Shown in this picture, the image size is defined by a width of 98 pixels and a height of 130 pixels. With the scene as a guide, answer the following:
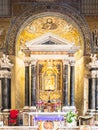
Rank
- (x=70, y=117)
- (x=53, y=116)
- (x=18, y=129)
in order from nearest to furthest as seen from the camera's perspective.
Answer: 1. (x=18, y=129)
2. (x=70, y=117)
3. (x=53, y=116)

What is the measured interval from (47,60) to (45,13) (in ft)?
7.68

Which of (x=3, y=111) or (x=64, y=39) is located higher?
(x=64, y=39)

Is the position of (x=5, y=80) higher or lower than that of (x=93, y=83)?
higher

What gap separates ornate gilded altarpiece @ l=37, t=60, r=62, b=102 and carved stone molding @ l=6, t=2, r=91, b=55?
182 cm

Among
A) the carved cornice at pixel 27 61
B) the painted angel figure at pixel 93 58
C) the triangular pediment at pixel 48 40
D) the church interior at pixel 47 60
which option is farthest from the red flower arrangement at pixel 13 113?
the painted angel figure at pixel 93 58

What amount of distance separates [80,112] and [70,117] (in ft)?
17.6

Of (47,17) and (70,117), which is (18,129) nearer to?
(70,117)

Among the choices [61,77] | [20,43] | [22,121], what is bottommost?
[22,121]

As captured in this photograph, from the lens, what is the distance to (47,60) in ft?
74.7

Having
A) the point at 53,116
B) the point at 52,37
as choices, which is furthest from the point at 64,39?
the point at 53,116

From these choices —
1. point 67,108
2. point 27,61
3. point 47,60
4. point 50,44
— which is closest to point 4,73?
point 27,61

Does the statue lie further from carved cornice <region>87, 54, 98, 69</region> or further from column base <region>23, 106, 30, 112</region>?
column base <region>23, 106, 30, 112</region>

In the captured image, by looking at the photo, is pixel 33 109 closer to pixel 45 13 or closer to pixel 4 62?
pixel 4 62

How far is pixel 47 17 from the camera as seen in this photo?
76.0 feet
